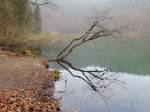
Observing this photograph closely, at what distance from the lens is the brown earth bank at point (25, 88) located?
44.1ft

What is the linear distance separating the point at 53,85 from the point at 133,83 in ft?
19.6

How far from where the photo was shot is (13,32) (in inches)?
1748

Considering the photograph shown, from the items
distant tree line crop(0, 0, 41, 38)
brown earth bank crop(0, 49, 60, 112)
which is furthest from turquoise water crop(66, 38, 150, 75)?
brown earth bank crop(0, 49, 60, 112)

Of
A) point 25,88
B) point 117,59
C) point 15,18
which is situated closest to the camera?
point 25,88

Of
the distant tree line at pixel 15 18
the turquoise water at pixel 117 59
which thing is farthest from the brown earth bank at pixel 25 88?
the distant tree line at pixel 15 18

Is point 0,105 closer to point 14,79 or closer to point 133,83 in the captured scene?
point 14,79

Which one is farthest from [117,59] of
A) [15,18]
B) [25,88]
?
[25,88]

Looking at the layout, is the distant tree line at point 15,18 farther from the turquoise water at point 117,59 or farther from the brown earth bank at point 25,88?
the brown earth bank at point 25,88

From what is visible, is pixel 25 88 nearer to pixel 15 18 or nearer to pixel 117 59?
pixel 117 59

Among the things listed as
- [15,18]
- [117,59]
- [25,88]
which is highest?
[15,18]

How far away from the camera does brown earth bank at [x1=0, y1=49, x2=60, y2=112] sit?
1343 centimetres

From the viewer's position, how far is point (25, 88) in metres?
17.0

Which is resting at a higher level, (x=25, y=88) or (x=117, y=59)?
(x=117, y=59)

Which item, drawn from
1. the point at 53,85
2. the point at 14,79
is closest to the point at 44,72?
the point at 53,85
